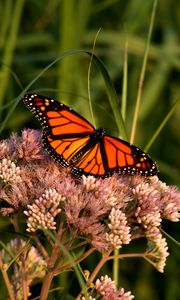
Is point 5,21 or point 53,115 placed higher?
point 5,21

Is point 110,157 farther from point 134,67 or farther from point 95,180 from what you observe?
point 134,67

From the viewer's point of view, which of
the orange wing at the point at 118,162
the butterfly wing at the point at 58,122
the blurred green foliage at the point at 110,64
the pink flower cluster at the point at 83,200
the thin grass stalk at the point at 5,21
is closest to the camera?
the pink flower cluster at the point at 83,200

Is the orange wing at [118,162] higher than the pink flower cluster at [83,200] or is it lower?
higher

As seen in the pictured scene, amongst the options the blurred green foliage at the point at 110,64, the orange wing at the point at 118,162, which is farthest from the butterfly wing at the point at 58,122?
the blurred green foliage at the point at 110,64

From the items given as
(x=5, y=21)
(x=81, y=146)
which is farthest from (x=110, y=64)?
(x=81, y=146)

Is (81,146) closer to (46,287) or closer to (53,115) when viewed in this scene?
(53,115)

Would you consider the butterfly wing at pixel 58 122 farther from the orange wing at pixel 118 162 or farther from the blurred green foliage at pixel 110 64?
the blurred green foliage at pixel 110 64
